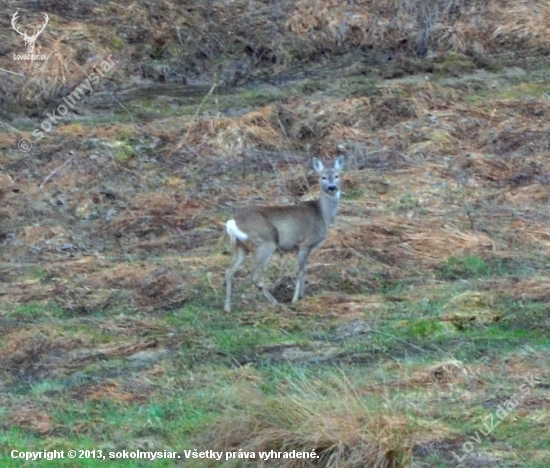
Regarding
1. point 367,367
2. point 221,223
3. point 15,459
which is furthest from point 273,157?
point 15,459

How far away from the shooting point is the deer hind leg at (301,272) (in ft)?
39.8

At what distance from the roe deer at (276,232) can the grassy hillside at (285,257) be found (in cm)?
34

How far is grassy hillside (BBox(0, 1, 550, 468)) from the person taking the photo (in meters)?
8.34

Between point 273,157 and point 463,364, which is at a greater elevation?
point 463,364

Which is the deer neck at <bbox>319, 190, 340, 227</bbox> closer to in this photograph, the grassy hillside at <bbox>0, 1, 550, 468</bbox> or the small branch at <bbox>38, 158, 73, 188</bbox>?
the grassy hillside at <bbox>0, 1, 550, 468</bbox>

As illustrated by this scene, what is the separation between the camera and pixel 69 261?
13508 mm

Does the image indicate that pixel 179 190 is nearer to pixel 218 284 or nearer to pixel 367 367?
pixel 218 284

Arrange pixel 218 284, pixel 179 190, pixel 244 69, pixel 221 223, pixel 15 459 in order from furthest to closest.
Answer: pixel 244 69
pixel 179 190
pixel 221 223
pixel 218 284
pixel 15 459

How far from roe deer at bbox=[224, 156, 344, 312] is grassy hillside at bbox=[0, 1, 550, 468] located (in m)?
0.34

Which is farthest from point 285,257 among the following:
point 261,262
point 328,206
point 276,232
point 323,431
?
point 323,431

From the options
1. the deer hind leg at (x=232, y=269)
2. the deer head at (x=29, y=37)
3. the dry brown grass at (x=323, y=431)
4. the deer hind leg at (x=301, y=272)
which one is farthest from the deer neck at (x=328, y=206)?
the deer head at (x=29, y=37)

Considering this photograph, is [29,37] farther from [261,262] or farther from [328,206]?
[261,262]

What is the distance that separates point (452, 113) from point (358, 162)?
206 centimetres

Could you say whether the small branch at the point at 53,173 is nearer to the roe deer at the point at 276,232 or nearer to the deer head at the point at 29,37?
the deer head at the point at 29,37
